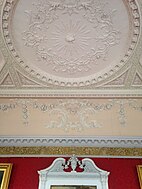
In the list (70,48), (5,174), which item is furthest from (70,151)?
(70,48)

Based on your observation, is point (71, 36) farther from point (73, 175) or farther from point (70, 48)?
point (73, 175)

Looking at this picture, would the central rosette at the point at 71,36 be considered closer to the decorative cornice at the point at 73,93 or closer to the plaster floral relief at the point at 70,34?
the plaster floral relief at the point at 70,34

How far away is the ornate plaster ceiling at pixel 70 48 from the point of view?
722 cm

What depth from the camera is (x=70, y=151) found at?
7.48 metres

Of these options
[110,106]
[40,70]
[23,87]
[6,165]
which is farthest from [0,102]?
[110,106]

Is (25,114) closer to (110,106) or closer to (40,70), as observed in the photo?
(40,70)

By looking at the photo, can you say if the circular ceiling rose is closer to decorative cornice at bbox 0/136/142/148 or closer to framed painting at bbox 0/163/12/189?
decorative cornice at bbox 0/136/142/148

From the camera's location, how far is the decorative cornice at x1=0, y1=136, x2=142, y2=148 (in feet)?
24.7

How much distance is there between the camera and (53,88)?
839cm

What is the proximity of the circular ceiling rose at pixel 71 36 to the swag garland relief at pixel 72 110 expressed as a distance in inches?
28.6

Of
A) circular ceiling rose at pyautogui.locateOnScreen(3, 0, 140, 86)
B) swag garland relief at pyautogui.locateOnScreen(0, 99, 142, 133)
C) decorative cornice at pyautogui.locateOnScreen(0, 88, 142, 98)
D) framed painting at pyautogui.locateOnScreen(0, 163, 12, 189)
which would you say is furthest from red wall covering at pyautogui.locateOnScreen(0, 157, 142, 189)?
circular ceiling rose at pyautogui.locateOnScreen(3, 0, 140, 86)

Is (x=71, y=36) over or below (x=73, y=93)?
over

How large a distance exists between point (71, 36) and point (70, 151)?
10.9 feet

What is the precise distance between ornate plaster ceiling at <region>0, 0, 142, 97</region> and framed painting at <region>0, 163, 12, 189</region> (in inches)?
94.8
